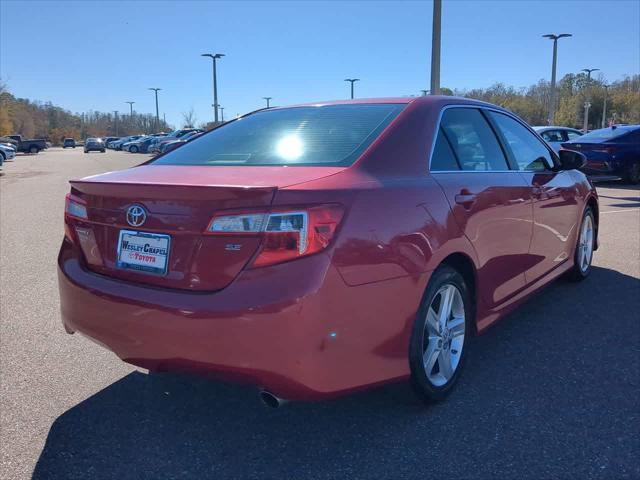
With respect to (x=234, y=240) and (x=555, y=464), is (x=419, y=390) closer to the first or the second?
(x=555, y=464)

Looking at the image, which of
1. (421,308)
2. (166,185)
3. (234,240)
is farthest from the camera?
(421,308)

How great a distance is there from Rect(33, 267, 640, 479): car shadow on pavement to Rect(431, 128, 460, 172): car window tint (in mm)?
1183

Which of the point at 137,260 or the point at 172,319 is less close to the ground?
the point at 137,260

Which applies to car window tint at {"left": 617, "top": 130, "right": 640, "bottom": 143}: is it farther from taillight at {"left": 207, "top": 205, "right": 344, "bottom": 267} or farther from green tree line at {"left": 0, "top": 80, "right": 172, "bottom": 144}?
green tree line at {"left": 0, "top": 80, "right": 172, "bottom": 144}

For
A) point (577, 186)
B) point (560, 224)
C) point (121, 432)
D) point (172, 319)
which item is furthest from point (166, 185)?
point (577, 186)

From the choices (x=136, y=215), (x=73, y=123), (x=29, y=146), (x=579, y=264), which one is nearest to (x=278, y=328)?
(x=136, y=215)

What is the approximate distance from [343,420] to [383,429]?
22 centimetres

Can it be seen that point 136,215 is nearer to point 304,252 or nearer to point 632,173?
point 304,252

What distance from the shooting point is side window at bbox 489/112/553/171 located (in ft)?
13.0

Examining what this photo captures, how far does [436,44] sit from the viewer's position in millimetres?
13305

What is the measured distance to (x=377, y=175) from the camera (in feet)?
8.47

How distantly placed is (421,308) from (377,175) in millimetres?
666

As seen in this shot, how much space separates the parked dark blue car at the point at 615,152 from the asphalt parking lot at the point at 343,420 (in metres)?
11.9

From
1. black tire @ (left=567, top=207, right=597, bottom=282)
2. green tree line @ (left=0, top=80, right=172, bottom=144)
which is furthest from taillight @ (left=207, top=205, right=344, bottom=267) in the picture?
green tree line @ (left=0, top=80, right=172, bottom=144)
